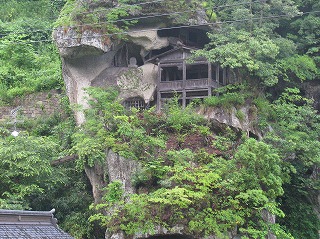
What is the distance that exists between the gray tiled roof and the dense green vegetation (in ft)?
15.7

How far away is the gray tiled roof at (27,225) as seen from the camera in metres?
19.4

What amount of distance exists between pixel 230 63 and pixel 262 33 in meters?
3.18

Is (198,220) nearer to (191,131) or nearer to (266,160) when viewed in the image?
(266,160)

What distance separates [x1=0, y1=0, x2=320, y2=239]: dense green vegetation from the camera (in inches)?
1008

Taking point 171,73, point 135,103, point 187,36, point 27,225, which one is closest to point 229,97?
point 171,73

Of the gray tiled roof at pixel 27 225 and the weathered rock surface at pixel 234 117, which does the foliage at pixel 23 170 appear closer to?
the gray tiled roof at pixel 27 225

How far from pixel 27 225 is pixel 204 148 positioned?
36.2 feet

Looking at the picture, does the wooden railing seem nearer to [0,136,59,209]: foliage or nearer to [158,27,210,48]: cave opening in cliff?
[158,27,210,48]: cave opening in cliff

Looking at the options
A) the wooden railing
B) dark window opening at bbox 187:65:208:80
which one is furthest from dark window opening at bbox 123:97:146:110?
dark window opening at bbox 187:65:208:80

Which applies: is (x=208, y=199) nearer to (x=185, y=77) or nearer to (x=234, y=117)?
(x=234, y=117)

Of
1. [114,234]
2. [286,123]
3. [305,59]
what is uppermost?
[305,59]

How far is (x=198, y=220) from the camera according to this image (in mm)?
25062

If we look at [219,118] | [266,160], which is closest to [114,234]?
[266,160]

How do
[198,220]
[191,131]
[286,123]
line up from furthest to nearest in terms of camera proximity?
[286,123]
[191,131]
[198,220]
